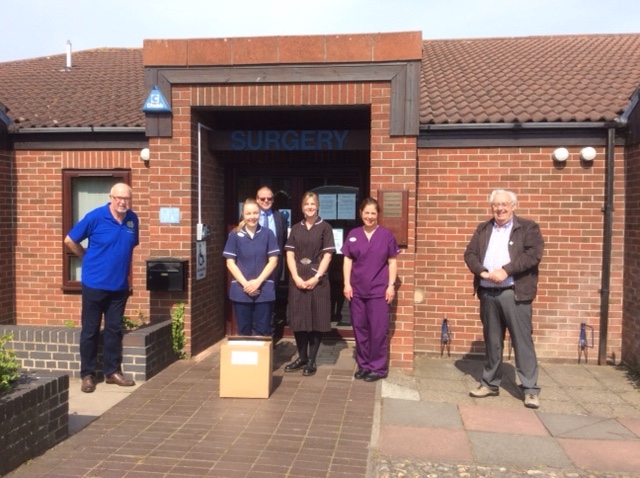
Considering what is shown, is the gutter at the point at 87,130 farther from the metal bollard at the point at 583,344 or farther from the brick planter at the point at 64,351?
the metal bollard at the point at 583,344

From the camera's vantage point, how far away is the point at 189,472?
3906 mm

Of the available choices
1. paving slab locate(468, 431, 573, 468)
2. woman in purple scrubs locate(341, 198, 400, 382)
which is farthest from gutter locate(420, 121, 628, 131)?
paving slab locate(468, 431, 573, 468)

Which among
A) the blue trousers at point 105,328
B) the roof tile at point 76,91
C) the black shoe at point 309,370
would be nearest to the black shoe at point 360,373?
the black shoe at point 309,370

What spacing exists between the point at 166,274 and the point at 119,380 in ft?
4.15

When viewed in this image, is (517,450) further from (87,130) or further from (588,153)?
(87,130)

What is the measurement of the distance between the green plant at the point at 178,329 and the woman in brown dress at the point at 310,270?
1.39m

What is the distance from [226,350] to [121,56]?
9.18 m

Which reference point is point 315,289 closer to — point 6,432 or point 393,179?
point 393,179

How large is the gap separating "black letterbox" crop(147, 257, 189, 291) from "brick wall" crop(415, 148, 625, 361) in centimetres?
283

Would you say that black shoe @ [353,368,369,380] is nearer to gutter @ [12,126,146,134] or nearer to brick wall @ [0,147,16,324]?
gutter @ [12,126,146,134]

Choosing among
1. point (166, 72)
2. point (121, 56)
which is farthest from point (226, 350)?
point (121, 56)

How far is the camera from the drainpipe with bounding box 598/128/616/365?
680cm

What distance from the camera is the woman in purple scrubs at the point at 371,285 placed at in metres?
5.86

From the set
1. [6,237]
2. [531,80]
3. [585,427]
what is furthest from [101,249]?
[531,80]
